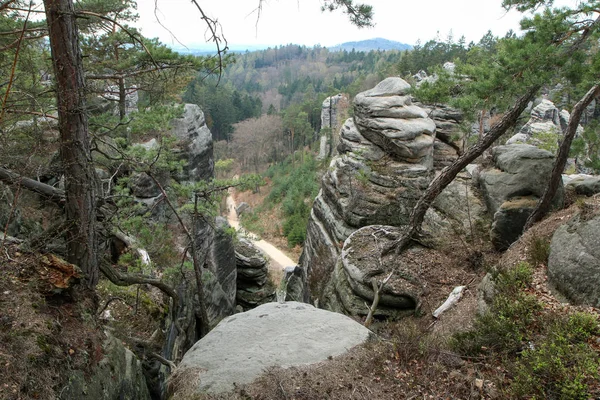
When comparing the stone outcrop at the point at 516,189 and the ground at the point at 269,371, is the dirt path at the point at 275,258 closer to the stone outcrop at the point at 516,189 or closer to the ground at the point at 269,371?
the stone outcrop at the point at 516,189

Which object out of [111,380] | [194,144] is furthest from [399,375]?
[194,144]

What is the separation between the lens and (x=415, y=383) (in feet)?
13.0

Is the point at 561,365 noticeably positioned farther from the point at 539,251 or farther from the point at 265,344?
the point at 265,344

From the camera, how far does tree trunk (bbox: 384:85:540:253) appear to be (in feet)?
25.1

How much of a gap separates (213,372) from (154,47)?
5503 millimetres

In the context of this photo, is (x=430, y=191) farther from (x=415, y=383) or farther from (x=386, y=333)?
(x=415, y=383)

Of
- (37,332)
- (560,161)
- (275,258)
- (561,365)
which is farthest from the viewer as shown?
(275,258)

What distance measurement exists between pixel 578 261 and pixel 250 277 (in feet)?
57.4

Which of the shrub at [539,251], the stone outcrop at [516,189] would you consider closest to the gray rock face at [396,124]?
the stone outcrop at [516,189]

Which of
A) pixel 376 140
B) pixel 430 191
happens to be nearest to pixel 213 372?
pixel 430 191

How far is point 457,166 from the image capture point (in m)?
8.52

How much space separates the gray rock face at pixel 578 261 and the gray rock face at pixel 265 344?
2.77 metres

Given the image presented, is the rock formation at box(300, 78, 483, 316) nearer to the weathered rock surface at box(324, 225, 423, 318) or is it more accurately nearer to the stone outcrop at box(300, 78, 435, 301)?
the stone outcrop at box(300, 78, 435, 301)

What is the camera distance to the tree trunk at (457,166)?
25.1 feet
